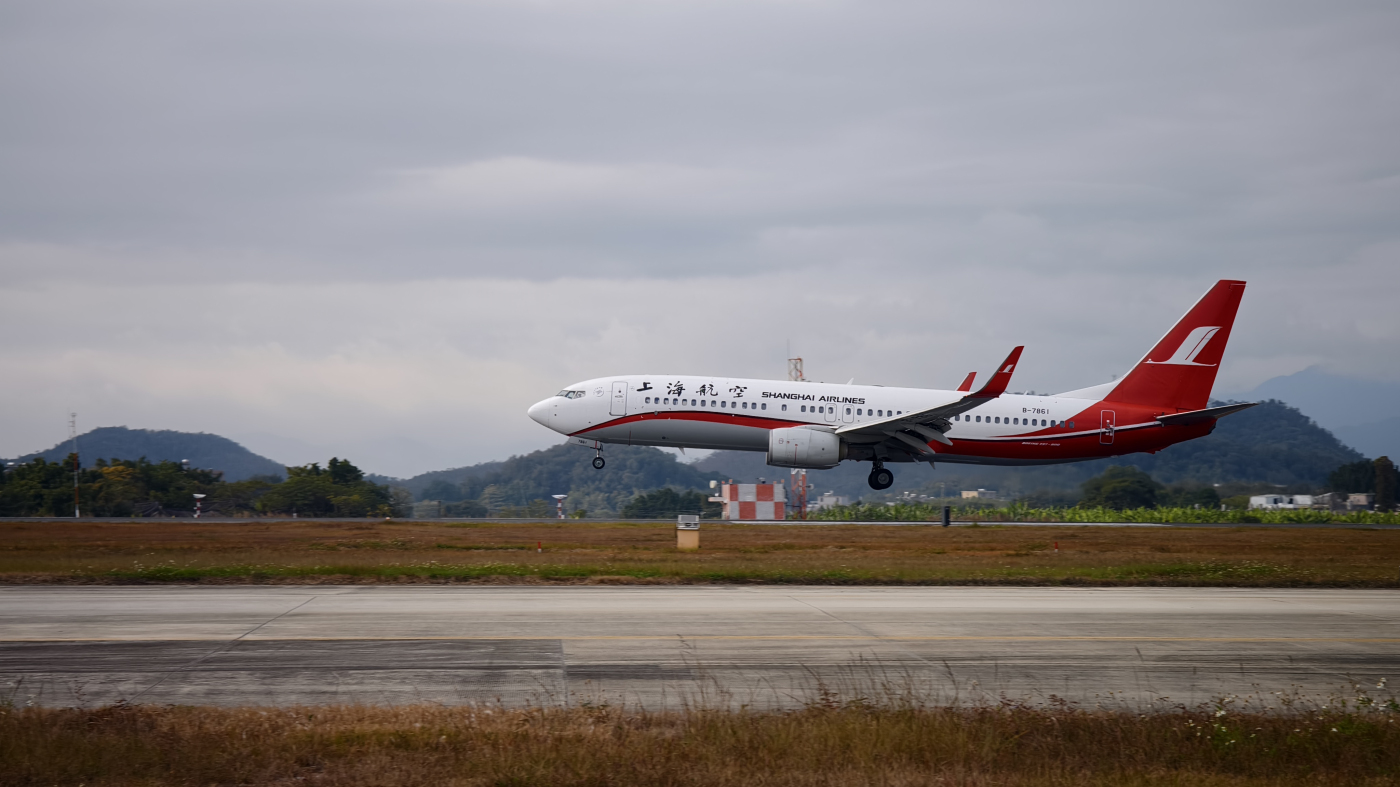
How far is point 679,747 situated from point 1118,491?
64.0m

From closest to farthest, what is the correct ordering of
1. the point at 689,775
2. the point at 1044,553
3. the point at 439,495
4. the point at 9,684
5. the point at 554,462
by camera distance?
the point at 689,775 < the point at 9,684 < the point at 1044,553 < the point at 439,495 < the point at 554,462

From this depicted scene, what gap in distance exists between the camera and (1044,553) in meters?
33.5

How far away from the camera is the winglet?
1449 inches

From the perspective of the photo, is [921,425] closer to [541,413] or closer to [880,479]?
[880,479]

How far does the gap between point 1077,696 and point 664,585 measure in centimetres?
1237

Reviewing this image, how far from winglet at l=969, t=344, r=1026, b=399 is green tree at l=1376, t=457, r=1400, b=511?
50012mm

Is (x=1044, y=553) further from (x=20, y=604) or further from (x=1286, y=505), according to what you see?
(x=1286, y=505)

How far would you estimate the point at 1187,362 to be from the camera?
149 feet

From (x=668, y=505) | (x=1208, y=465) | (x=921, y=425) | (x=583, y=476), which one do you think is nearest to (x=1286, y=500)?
(x=1208, y=465)

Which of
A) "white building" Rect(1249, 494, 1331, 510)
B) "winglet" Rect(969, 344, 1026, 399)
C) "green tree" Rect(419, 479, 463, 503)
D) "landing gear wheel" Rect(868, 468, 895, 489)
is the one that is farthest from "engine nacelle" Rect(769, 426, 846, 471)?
"green tree" Rect(419, 479, 463, 503)

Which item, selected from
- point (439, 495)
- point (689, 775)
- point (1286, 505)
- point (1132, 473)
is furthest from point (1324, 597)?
point (439, 495)

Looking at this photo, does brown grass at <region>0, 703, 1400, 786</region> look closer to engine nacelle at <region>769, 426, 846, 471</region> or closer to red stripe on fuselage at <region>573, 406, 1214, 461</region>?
engine nacelle at <region>769, 426, 846, 471</region>

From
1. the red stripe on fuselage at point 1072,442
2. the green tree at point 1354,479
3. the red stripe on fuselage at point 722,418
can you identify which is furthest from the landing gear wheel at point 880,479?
the green tree at point 1354,479

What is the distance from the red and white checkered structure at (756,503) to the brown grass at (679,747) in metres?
56.2
